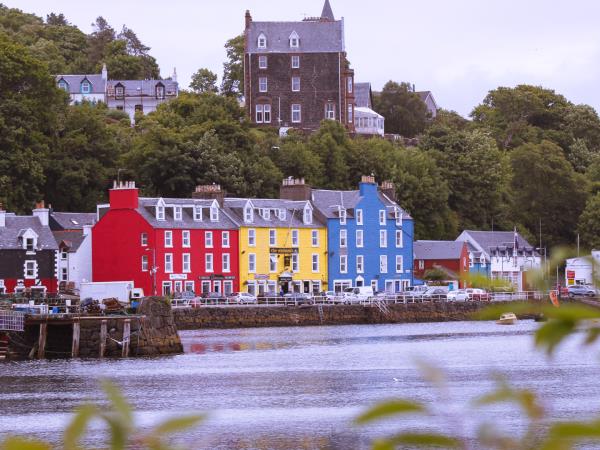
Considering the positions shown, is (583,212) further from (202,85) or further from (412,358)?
(412,358)

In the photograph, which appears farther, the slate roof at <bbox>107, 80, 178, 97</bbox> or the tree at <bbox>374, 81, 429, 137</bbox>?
the tree at <bbox>374, 81, 429, 137</bbox>

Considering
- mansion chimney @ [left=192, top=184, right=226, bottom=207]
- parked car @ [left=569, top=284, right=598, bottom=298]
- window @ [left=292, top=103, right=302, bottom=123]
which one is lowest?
parked car @ [left=569, top=284, right=598, bottom=298]

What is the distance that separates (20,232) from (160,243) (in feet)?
26.1

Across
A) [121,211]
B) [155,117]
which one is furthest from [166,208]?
[155,117]

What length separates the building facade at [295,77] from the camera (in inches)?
4555

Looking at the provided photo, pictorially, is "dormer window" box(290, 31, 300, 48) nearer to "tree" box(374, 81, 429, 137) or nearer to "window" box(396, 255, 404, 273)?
"tree" box(374, 81, 429, 137)

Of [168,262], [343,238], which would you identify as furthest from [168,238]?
[343,238]

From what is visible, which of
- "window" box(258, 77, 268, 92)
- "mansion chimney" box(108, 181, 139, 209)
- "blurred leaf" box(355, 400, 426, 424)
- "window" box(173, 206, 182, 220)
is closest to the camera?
"blurred leaf" box(355, 400, 426, 424)

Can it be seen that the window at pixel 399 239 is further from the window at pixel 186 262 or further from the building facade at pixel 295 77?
the building facade at pixel 295 77

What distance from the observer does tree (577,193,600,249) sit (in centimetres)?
10438

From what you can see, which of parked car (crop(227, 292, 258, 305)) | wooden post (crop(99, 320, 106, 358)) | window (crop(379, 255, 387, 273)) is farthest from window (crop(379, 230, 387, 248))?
wooden post (crop(99, 320, 106, 358))

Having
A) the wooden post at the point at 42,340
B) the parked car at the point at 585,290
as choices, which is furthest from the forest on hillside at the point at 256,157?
the wooden post at the point at 42,340

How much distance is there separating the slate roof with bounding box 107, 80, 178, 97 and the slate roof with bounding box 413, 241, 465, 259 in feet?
120

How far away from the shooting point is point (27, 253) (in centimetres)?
7619
